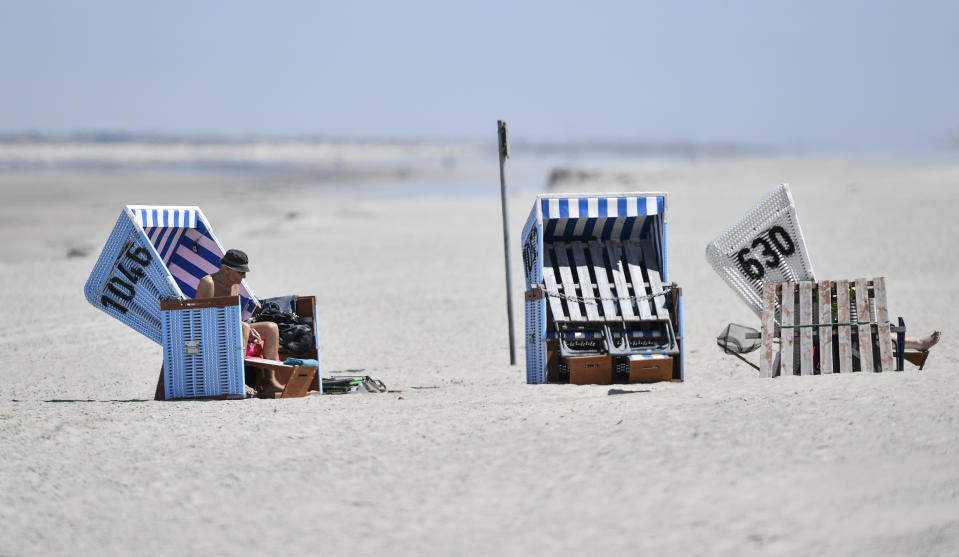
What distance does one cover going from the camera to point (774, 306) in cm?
828

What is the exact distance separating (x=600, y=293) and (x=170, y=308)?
378 cm

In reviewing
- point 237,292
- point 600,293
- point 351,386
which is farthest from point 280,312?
point 600,293

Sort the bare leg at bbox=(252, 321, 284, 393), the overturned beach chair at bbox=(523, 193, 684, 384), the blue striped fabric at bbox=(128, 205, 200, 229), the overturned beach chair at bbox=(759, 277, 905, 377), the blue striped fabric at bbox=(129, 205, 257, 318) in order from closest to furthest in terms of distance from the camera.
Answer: the overturned beach chair at bbox=(759, 277, 905, 377) → the blue striped fabric at bbox=(128, 205, 200, 229) → the bare leg at bbox=(252, 321, 284, 393) → the overturned beach chair at bbox=(523, 193, 684, 384) → the blue striped fabric at bbox=(129, 205, 257, 318)

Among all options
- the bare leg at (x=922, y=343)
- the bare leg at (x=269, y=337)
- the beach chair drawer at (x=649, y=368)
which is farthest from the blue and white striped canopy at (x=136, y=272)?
the bare leg at (x=922, y=343)

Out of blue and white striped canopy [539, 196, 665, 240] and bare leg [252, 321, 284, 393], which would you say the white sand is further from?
blue and white striped canopy [539, 196, 665, 240]

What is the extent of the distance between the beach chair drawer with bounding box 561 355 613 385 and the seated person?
7.95 feet

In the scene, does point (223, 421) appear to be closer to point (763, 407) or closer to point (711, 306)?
point (763, 407)

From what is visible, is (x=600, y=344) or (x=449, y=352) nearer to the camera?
(x=600, y=344)

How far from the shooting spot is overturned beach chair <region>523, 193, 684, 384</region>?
28.6 ft

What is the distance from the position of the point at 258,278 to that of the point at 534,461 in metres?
13.2

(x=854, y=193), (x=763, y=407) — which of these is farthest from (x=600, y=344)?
(x=854, y=193)

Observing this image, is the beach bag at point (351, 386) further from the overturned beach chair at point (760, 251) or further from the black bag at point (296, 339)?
the overturned beach chair at point (760, 251)

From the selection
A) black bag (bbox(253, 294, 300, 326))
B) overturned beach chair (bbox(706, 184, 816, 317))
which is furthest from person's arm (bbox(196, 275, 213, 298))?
overturned beach chair (bbox(706, 184, 816, 317))

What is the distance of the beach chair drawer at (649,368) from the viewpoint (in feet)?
28.2
